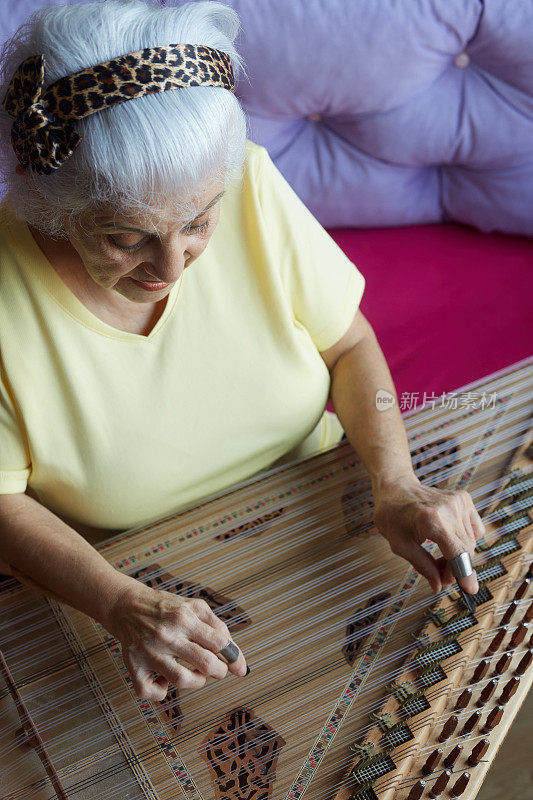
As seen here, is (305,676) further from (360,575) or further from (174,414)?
(174,414)

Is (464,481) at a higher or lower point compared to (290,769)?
higher

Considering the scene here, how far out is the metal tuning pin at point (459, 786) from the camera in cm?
92

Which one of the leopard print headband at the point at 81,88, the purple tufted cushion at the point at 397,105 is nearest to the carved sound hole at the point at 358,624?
the leopard print headband at the point at 81,88

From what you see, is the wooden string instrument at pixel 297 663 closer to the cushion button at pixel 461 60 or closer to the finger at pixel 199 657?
the finger at pixel 199 657

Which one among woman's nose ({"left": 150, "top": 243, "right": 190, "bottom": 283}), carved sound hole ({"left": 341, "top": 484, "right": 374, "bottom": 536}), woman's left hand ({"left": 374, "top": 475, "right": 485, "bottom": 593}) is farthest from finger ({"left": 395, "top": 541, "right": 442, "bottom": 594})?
woman's nose ({"left": 150, "top": 243, "right": 190, "bottom": 283})

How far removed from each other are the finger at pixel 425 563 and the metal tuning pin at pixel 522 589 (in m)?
0.11

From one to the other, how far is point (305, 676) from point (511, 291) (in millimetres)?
1320

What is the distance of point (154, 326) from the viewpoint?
1201 mm

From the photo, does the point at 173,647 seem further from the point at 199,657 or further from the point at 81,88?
the point at 81,88

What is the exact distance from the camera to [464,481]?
1.26 meters

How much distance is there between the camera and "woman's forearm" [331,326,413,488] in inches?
48.4

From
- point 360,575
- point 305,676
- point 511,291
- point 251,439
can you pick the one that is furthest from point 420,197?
point 305,676

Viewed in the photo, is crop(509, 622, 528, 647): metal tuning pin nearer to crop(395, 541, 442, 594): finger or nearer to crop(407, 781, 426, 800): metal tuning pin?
crop(395, 541, 442, 594): finger

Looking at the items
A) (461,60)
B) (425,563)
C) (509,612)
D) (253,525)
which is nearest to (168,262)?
(253,525)
